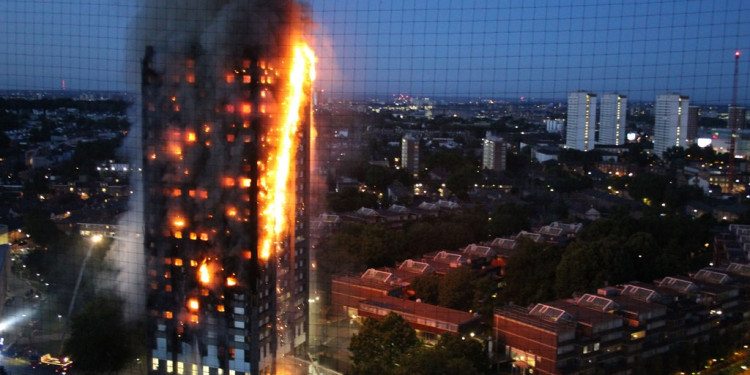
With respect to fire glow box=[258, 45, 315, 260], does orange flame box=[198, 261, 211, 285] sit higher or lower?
lower

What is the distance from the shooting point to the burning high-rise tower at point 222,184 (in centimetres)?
333

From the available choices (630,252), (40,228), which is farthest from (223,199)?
(630,252)

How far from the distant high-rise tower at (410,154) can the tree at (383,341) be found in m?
6.50

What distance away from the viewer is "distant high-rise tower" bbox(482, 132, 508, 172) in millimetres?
10414

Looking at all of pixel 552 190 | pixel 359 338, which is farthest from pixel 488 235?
pixel 359 338

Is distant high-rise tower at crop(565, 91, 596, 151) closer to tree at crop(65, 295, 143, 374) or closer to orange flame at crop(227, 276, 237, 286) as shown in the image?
orange flame at crop(227, 276, 237, 286)

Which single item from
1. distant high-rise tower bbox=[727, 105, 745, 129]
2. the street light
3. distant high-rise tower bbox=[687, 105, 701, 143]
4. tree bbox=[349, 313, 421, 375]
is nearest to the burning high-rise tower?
tree bbox=[349, 313, 421, 375]

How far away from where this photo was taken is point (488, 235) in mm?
7766

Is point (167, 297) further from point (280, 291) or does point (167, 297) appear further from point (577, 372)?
point (577, 372)

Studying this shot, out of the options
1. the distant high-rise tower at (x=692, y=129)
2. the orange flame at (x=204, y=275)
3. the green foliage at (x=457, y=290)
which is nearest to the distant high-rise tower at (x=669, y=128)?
the distant high-rise tower at (x=692, y=129)

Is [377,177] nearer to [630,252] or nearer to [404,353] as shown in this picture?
[630,252]

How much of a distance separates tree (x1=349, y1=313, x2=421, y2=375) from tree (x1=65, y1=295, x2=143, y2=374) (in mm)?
1302

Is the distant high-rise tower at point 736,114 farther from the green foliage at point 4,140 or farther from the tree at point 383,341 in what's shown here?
the green foliage at point 4,140

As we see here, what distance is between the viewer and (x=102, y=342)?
4.03 m
